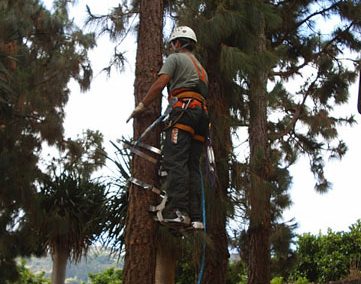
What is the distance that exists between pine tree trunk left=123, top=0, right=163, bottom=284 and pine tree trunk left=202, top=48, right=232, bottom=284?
195 cm

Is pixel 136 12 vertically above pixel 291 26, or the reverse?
pixel 291 26

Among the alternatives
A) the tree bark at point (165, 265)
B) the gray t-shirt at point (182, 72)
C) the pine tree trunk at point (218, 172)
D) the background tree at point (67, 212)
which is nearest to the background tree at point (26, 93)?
the background tree at point (67, 212)

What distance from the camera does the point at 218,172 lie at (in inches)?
285

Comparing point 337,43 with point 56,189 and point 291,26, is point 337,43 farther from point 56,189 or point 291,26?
point 56,189

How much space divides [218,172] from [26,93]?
653 centimetres

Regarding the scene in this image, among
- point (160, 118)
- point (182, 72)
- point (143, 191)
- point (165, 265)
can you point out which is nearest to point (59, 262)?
point (165, 265)

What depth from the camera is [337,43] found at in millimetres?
12195

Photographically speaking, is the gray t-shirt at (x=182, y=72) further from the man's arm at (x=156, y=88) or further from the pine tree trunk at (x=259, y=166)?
the pine tree trunk at (x=259, y=166)

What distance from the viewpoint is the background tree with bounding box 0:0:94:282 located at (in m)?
11.9

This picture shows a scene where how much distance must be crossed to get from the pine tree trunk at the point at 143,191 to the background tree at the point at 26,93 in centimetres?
560

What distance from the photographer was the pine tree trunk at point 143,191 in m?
4.66

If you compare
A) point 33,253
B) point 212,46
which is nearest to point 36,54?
point 33,253

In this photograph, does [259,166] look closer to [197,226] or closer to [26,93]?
[197,226]

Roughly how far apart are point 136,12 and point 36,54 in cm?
880
